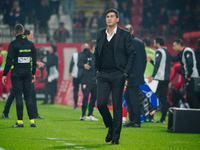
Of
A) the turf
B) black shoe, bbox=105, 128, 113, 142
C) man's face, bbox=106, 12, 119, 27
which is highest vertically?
man's face, bbox=106, 12, 119, 27

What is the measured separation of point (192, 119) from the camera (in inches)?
404

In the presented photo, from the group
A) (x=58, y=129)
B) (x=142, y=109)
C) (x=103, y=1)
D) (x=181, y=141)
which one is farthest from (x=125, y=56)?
(x=103, y=1)

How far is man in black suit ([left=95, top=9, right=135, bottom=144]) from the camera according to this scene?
8.20m

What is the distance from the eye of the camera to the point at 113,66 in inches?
324

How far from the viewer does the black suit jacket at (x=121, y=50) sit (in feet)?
27.0

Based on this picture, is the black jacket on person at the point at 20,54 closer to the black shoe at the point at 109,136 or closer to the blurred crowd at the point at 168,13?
the black shoe at the point at 109,136

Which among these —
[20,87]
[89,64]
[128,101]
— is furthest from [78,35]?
[20,87]

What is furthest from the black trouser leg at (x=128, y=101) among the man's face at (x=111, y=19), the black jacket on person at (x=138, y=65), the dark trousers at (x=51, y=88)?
the dark trousers at (x=51, y=88)

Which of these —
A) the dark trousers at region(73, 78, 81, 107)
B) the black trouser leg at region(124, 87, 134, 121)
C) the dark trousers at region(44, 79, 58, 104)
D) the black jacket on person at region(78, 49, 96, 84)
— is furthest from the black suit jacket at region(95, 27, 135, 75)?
the dark trousers at region(44, 79, 58, 104)

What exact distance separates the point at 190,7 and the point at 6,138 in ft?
61.2

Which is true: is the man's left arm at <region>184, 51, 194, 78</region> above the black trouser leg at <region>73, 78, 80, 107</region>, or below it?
above

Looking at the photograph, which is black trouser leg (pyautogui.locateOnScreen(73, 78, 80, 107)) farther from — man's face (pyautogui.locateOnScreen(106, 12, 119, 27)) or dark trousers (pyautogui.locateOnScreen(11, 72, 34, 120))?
man's face (pyautogui.locateOnScreen(106, 12, 119, 27))

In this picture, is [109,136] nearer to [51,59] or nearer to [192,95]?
[192,95]

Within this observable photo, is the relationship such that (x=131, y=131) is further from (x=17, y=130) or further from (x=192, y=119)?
(x=17, y=130)
